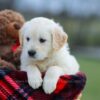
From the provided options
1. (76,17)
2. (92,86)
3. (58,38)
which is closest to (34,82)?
(58,38)

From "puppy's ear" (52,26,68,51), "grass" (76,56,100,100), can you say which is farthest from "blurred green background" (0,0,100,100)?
"puppy's ear" (52,26,68,51)

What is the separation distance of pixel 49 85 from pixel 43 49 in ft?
1.37

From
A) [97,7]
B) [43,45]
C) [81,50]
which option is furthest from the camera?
[97,7]

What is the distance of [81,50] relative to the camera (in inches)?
1000

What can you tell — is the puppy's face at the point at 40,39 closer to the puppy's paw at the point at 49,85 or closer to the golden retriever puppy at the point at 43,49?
the golden retriever puppy at the point at 43,49

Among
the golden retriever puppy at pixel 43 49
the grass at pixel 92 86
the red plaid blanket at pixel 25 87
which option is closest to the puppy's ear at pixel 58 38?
the golden retriever puppy at pixel 43 49

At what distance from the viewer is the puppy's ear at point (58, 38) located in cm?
473

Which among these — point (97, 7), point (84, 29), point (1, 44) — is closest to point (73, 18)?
point (84, 29)

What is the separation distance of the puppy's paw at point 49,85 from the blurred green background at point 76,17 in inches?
648

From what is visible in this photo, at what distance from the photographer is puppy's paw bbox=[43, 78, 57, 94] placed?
14.3 feet

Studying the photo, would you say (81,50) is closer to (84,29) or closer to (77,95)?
(84,29)

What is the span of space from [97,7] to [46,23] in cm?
2780

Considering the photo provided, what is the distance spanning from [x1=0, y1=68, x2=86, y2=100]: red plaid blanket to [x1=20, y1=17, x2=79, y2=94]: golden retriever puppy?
105mm

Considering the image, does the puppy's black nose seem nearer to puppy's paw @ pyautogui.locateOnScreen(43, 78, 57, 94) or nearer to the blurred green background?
puppy's paw @ pyautogui.locateOnScreen(43, 78, 57, 94)
